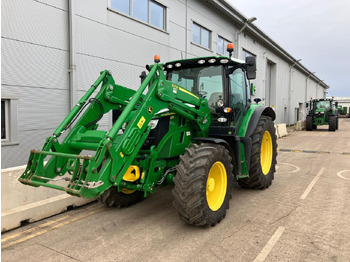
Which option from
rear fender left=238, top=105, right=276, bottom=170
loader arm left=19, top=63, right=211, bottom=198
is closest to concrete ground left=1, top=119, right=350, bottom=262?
loader arm left=19, top=63, right=211, bottom=198

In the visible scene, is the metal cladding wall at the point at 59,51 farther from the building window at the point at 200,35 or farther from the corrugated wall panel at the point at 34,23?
the building window at the point at 200,35

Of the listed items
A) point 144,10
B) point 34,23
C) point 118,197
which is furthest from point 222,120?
point 144,10

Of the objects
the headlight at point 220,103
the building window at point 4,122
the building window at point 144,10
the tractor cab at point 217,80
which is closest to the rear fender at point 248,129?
the tractor cab at point 217,80

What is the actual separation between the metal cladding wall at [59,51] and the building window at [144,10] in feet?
0.69

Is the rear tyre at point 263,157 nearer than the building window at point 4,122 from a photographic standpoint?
Yes

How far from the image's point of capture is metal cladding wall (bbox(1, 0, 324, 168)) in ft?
21.1

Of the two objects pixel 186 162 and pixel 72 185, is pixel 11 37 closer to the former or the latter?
pixel 72 185

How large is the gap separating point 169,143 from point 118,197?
53.9 inches

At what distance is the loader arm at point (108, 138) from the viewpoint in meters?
3.42

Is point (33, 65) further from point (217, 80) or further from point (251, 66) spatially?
point (251, 66)

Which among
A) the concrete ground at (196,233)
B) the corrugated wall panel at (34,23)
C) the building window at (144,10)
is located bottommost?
the concrete ground at (196,233)

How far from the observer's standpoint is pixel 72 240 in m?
3.82

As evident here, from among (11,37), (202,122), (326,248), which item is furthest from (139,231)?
(11,37)

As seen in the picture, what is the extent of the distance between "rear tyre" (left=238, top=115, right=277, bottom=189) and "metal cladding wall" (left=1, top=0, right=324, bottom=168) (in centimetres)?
246
